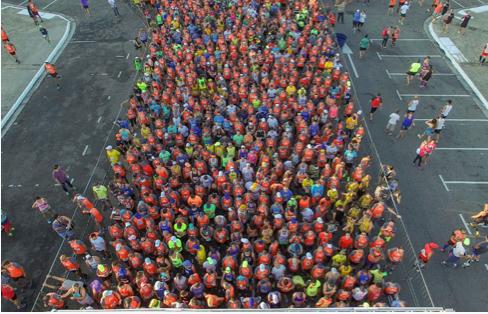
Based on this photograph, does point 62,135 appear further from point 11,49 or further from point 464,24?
point 464,24

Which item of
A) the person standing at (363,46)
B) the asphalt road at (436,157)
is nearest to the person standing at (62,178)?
the asphalt road at (436,157)

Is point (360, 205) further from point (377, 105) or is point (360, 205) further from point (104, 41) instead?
point (104, 41)

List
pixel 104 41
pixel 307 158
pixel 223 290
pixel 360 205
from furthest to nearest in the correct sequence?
pixel 104 41
pixel 307 158
pixel 360 205
pixel 223 290

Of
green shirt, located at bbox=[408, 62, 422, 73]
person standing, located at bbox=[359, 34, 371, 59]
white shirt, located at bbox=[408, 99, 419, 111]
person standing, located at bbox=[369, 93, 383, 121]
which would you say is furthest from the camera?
person standing, located at bbox=[359, 34, 371, 59]

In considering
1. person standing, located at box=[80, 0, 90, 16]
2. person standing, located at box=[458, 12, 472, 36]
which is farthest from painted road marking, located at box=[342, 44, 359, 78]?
person standing, located at box=[80, 0, 90, 16]

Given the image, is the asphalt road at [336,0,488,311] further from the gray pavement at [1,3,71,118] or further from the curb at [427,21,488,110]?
the gray pavement at [1,3,71,118]

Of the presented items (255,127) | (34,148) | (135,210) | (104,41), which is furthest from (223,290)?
(104,41)
